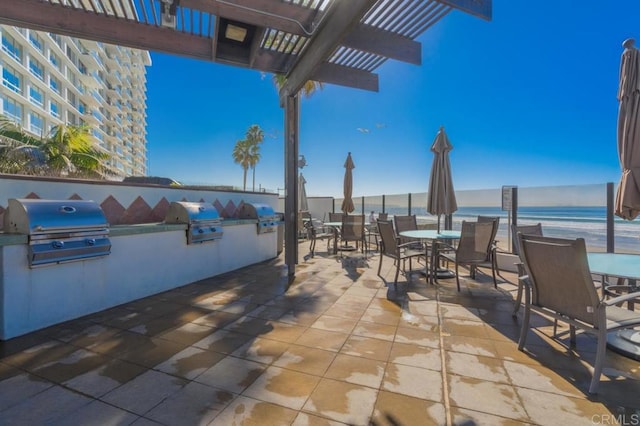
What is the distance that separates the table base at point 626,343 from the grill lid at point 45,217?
4834 mm

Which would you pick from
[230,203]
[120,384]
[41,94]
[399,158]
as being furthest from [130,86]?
[120,384]

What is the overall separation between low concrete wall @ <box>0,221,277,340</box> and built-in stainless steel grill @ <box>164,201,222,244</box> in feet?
0.47

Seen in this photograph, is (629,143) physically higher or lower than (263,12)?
lower

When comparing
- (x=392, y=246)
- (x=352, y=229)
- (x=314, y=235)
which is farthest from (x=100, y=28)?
(x=352, y=229)

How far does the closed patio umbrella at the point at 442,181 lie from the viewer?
4.89 metres

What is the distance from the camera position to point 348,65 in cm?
452

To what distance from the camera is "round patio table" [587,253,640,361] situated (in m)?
1.99

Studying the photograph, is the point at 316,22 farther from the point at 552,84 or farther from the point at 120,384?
the point at 552,84

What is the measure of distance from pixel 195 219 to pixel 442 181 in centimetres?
417

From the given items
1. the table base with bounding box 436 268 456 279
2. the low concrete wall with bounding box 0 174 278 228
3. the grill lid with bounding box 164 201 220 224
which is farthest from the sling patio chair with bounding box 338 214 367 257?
the grill lid with bounding box 164 201 220 224

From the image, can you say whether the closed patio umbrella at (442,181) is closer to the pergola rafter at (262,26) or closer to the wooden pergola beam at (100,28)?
the pergola rafter at (262,26)

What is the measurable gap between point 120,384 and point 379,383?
64.7 inches

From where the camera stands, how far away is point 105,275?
3.12 meters

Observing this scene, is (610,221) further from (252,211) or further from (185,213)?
(185,213)
